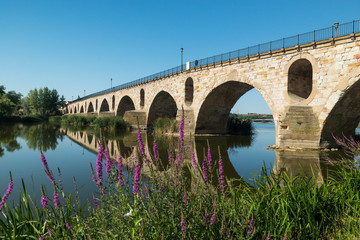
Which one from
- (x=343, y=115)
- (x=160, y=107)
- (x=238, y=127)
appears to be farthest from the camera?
(x=160, y=107)

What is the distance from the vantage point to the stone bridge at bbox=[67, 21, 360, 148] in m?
11.5

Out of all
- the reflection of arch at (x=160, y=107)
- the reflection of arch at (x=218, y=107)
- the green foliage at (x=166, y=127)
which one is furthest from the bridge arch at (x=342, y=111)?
the reflection of arch at (x=160, y=107)

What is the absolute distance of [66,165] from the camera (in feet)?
28.7

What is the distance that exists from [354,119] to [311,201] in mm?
12719

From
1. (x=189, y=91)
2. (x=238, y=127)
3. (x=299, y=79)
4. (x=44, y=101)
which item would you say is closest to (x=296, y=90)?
(x=299, y=79)

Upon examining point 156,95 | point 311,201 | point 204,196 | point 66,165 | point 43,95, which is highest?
point 43,95

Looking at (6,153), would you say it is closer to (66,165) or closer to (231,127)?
(66,165)

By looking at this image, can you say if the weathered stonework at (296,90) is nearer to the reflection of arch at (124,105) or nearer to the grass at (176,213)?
the grass at (176,213)

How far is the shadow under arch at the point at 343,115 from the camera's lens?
11565 mm

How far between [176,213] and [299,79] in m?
14.3

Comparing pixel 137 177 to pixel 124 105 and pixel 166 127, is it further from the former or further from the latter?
pixel 124 105

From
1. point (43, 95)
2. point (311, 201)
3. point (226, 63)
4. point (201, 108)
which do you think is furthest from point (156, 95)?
point (43, 95)

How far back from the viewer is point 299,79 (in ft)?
47.0

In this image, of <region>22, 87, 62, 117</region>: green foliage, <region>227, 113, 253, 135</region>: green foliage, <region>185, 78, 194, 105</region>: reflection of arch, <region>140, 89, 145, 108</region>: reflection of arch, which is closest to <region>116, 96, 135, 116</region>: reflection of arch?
<region>140, 89, 145, 108</region>: reflection of arch
